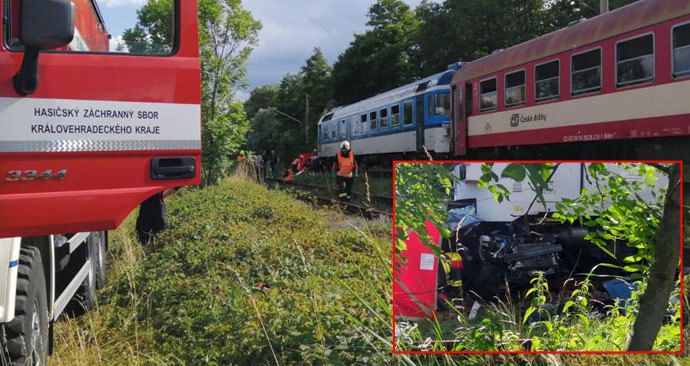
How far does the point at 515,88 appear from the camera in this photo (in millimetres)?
13445

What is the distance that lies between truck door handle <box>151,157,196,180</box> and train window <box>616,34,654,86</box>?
25.6 ft

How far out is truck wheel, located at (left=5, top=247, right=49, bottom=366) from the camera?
3.59 metres

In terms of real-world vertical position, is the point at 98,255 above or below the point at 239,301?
above

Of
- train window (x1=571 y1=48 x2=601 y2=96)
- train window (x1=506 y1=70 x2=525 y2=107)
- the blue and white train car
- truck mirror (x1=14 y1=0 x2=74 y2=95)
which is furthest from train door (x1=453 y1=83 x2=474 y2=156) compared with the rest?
truck mirror (x1=14 y1=0 x2=74 y2=95)

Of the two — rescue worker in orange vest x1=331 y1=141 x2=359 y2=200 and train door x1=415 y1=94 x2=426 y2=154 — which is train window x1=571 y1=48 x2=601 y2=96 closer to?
rescue worker in orange vest x1=331 y1=141 x2=359 y2=200

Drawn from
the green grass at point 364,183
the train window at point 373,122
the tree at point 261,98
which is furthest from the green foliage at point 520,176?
the tree at point 261,98

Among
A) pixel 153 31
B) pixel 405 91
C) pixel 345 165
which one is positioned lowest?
pixel 345 165

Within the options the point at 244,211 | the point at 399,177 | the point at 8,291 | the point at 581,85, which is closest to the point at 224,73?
the point at 244,211

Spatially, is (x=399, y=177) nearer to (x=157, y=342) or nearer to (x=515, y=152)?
(x=157, y=342)

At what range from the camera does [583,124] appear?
37.2 ft

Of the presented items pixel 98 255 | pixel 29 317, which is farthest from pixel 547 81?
pixel 29 317

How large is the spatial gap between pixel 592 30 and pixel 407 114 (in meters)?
9.64

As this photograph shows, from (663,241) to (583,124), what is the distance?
10065mm

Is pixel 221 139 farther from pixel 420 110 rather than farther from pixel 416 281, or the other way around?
pixel 416 281
